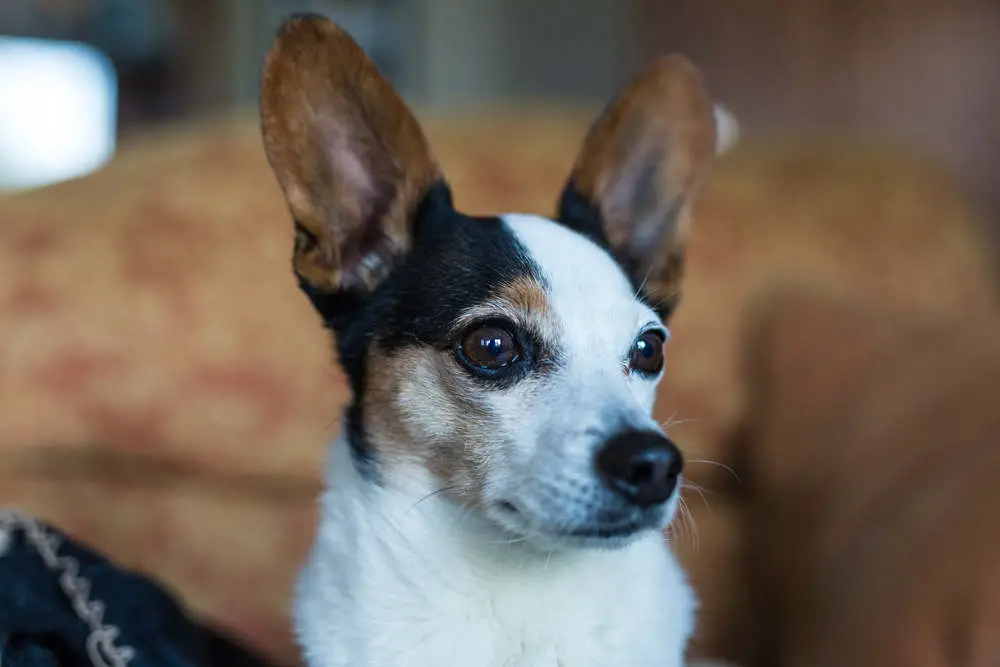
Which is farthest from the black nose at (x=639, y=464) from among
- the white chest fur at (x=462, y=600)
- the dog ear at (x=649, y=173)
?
the dog ear at (x=649, y=173)

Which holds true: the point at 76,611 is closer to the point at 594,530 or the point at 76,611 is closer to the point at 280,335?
the point at 594,530

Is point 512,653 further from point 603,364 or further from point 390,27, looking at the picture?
point 390,27

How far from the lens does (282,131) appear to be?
933 mm

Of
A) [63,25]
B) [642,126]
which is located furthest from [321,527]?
[63,25]

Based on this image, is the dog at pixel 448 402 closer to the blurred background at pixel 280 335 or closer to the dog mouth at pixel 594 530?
the dog mouth at pixel 594 530

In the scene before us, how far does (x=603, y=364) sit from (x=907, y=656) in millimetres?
500

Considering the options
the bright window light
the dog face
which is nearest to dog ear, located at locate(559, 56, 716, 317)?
the dog face

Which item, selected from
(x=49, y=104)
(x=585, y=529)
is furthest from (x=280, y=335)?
(x=49, y=104)

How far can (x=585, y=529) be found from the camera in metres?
0.80

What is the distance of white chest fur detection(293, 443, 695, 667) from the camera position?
2.96 ft

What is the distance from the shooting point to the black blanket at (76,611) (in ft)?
3.07

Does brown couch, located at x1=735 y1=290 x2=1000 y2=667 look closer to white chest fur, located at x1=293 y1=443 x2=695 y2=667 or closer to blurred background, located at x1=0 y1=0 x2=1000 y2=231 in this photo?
white chest fur, located at x1=293 y1=443 x2=695 y2=667

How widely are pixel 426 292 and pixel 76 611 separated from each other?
1.60ft

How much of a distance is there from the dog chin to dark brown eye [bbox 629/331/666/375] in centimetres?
19
